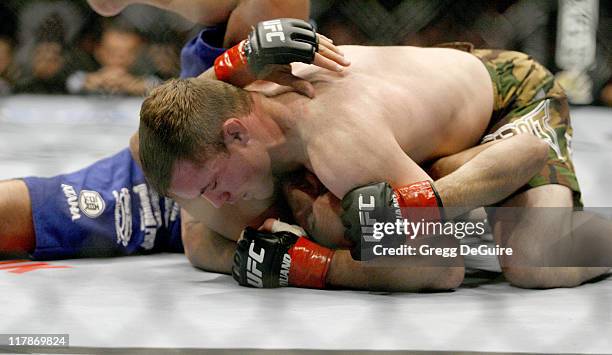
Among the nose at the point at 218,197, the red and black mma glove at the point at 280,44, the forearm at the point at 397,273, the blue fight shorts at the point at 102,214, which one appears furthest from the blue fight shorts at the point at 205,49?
the forearm at the point at 397,273

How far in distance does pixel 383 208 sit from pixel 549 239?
16.9 inches

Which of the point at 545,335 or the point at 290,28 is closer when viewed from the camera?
the point at 545,335

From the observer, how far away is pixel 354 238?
1.63m

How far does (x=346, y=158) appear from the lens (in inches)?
64.9

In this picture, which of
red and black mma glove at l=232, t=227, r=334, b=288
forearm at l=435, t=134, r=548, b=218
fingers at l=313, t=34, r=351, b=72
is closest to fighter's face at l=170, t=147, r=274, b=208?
red and black mma glove at l=232, t=227, r=334, b=288

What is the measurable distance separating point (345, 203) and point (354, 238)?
66mm

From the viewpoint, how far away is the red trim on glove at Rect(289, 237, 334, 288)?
5.68ft

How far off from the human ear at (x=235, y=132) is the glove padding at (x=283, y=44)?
0.38ft

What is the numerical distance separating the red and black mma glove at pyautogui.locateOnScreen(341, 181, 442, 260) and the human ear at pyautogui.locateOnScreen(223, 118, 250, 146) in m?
0.24

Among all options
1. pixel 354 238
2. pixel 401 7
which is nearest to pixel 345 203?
pixel 354 238

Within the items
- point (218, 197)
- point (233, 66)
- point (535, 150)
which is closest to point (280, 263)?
point (218, 197)

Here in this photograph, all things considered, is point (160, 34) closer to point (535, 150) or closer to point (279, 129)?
Answer: point (279, 129)

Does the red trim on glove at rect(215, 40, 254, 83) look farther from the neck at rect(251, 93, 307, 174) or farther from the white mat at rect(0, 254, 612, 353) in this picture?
the white mat at rect(0, 254, 612, 353)

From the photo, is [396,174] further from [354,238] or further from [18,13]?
[18,13]
